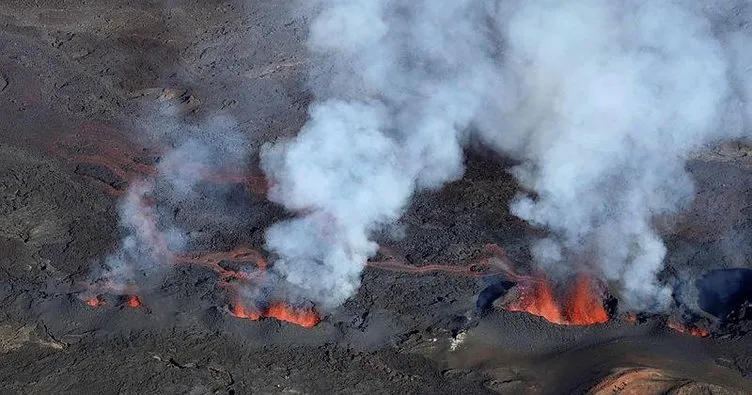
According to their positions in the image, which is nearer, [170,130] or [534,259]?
[534,259]

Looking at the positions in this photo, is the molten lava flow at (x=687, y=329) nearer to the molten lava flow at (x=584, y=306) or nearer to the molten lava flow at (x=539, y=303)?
the molten lava flow at (x=584, y=306)

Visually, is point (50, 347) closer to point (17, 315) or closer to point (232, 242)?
point (17, 315)

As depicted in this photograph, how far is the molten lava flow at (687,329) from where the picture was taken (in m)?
14.5

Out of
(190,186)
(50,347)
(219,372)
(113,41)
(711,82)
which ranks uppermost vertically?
(113,41)

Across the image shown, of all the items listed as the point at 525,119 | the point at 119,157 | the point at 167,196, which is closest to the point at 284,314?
the point at 167,196

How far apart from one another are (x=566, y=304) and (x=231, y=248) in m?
6.89

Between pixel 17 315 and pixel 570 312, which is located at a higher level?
pixel 17 315

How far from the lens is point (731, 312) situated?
48.6 feet

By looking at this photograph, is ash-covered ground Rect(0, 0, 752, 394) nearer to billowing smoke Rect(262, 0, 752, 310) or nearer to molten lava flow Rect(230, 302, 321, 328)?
molten lava flow Rect(230, 302, 321, 328)

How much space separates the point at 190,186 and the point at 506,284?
7414 mm

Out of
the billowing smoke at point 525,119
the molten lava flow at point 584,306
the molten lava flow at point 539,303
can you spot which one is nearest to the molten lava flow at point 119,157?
the billowing smoke at point 525,119

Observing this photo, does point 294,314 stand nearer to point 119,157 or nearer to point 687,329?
point 119,157

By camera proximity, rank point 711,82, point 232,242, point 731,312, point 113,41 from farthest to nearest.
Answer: point 113,41, point 711,82, point 232,242, point 731,312

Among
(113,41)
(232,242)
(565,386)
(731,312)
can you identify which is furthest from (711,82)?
(113,41)
